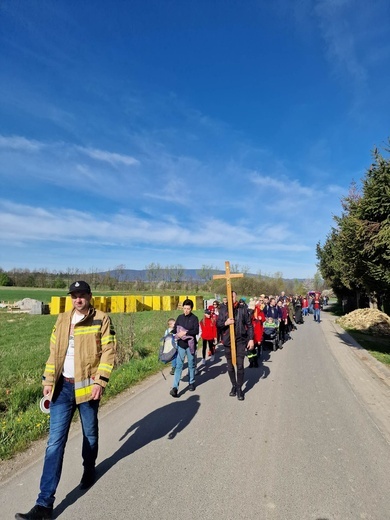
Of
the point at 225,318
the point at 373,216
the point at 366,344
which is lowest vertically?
the point at 366,344

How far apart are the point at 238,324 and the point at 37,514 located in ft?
14.8

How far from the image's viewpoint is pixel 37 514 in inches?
118

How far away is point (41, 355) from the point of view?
12211 mm

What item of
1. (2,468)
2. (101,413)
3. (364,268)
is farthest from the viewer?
(364,268)

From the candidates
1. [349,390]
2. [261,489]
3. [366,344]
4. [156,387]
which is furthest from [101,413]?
[366,344]

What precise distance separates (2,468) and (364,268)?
10394 mm

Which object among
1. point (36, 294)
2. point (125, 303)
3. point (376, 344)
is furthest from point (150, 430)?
point (36, 294)

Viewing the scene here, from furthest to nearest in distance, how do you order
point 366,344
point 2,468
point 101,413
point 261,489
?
point 366,344 → point 101,413 → point 2,468 → point 261,489

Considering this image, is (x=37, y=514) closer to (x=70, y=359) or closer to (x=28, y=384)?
(x=70, y=359)

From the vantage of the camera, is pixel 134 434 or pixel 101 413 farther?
pixel 101 413

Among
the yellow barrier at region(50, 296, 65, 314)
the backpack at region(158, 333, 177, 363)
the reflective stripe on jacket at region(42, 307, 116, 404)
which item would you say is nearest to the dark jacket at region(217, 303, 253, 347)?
the backpack at region(158, 333, 177, 363)

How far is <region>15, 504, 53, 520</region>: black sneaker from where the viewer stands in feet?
9.77

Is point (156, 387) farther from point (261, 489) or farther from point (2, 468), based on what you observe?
point (261, 489)

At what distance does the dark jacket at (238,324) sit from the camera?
6.77 m
